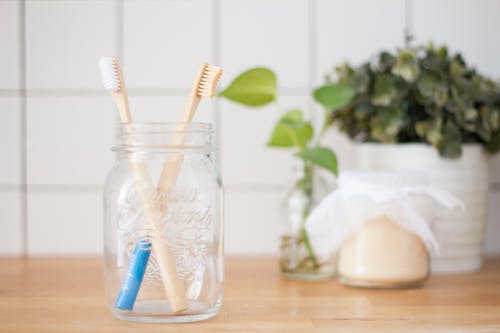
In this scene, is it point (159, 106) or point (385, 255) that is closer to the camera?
point (385, 255)

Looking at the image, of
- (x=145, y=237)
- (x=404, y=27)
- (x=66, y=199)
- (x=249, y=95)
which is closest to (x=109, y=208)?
(x=145, y=237)

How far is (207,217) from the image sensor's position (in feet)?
2.50

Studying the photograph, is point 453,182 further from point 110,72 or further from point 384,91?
point 110,72

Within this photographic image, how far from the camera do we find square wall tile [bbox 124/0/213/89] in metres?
1.21

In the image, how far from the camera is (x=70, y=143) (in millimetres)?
1214

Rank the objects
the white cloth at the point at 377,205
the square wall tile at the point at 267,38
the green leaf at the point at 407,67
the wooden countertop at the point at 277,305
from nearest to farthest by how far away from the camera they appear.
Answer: the wooden countertop at the point at 277,305
the white cloth at the point at 377,205
the green leaf at the point at 407,67
the square wall tile at the point at 267,38

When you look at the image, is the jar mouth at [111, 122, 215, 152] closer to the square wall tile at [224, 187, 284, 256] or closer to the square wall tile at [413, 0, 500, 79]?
the square wall tile at [224, 187, 284, 256]

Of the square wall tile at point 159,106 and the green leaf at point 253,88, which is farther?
the square wall tile at point 159,106

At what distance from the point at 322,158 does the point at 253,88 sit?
0.16m

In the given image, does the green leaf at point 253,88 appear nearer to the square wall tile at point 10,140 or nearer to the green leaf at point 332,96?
A: the green leaf at point 332,96

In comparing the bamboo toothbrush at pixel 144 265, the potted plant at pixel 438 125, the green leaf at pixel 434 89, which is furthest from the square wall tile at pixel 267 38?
the bamboo toothbrush at pixel 144 265

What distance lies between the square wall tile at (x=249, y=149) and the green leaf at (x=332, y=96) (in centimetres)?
25

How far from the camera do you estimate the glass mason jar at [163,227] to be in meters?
0.71

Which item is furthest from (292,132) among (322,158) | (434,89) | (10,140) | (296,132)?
(10,140)
